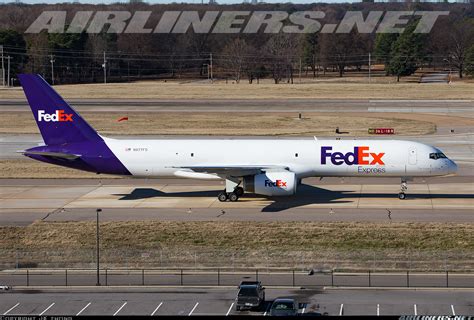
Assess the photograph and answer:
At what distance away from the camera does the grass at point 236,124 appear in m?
107

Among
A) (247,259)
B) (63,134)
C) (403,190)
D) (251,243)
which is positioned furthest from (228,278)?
(63,134)

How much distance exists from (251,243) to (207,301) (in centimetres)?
1194

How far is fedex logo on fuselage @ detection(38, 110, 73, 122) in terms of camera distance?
66.8 metres

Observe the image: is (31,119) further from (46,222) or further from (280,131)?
(46,222)

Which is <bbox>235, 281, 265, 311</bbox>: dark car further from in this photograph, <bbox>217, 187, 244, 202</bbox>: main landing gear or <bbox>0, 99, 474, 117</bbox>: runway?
<bbox>0, 99, 474, 117</bbox>: runway

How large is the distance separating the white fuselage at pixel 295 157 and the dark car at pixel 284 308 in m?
26.4

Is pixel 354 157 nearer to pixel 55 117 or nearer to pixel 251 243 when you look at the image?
pixel 251 243

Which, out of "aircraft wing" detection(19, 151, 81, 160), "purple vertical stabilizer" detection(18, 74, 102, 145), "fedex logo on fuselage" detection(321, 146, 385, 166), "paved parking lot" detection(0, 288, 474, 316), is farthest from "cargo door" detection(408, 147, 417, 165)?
"aircraft wing" detection(19, 151, 81, 160)

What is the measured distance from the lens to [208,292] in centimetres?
4553

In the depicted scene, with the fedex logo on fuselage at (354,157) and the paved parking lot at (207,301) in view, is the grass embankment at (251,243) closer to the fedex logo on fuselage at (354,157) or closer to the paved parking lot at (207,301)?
the paved parking lot at (207,301)

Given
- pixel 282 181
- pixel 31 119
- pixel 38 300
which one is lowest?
pixel 38 300

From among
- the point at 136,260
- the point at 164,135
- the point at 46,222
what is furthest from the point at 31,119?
the point at 136,260

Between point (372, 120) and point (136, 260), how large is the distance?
228 feet

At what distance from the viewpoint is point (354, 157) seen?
64750 mm
